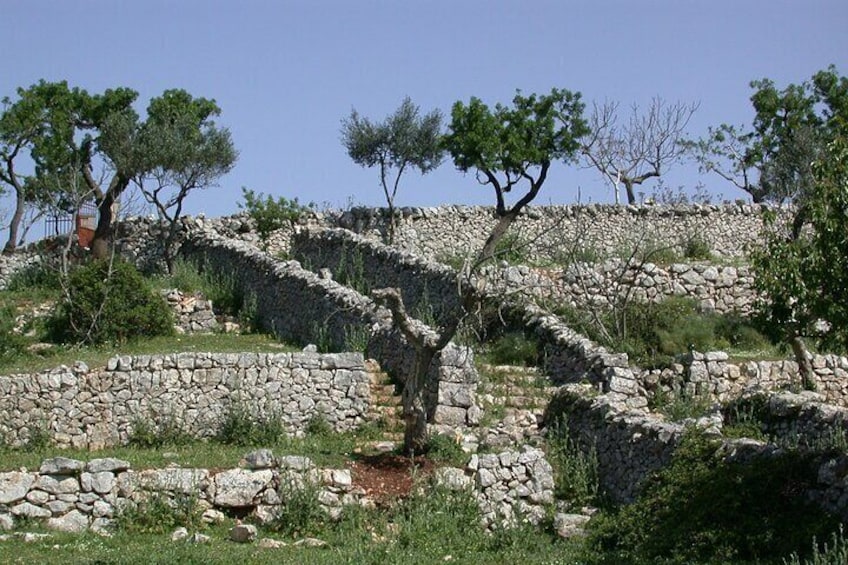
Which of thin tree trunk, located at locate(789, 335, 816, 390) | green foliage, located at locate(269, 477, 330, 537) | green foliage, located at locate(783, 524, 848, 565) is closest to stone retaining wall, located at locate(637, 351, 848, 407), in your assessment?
thin tree trunk, located at locate(789, 335, 816, 390)

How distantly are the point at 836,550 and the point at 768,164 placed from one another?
3395cm

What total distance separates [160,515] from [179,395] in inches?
196

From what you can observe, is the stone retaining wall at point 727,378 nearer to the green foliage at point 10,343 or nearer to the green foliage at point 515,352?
the green foliage at point 515,352

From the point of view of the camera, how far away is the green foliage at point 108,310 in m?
30.1

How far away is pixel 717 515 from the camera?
55.8 ft

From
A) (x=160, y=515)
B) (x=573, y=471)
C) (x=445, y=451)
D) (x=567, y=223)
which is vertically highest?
(x=567, y=223)

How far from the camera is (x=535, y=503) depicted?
2058cm

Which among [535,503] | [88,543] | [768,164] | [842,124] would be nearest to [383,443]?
[535,503]

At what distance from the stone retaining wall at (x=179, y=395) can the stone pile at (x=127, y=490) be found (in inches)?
144

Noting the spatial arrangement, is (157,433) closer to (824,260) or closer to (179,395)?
(179,395)

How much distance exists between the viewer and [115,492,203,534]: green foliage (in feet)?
62.7

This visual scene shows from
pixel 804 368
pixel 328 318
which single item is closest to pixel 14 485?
pixel 328 318

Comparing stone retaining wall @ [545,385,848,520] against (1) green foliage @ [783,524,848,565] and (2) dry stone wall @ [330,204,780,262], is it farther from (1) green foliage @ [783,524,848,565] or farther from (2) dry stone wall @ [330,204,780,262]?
(2) dry stone wall @ [330,204,780,262]

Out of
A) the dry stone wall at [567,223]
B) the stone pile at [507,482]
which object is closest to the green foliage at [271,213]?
the dry stone wall at [567,223]
